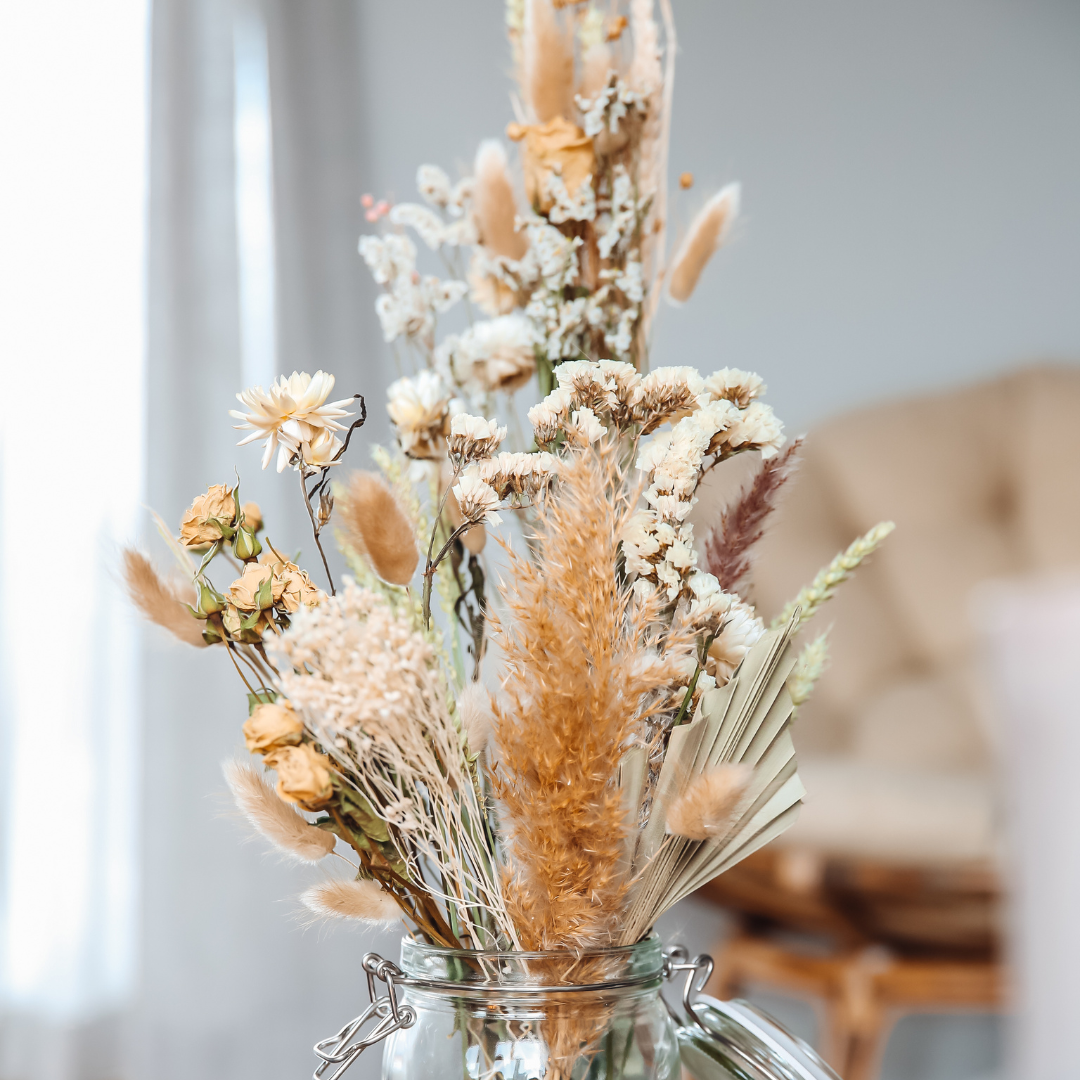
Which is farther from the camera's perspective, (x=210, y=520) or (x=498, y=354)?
(x=498, y=354)

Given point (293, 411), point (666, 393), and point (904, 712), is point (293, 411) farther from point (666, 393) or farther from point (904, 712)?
point (904, 712)

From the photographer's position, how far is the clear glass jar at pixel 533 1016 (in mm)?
398

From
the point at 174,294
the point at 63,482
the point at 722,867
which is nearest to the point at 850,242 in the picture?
the point at 174,294

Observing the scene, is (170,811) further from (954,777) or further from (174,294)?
(954,777)

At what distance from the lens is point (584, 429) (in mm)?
421

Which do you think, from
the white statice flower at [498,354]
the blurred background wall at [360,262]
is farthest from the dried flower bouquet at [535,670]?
the blurred background wall at [360,262]

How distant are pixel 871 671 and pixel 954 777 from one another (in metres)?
0.18

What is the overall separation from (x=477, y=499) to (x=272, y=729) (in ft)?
0.37

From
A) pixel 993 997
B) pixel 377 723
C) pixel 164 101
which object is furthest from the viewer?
pixel 164 101

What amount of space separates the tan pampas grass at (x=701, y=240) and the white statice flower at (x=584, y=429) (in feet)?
0.56

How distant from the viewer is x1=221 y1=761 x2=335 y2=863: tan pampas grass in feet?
1.32

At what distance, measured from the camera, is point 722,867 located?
0.43m

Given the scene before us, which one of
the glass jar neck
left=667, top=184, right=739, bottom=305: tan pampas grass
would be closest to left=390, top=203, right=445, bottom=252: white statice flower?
left=667, top=184, right=739, bottom=305: tan pampas grass

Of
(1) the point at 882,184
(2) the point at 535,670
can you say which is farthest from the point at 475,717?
(1) the point at 882,184
